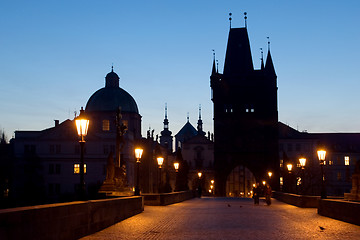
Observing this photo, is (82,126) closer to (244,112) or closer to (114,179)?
(114,179)

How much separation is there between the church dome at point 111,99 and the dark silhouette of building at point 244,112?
60.1ft

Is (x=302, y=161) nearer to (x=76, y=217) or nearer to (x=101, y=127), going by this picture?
(x=76, y=217)

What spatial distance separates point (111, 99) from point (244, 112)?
82.7 feet

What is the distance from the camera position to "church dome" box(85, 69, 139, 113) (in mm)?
101250

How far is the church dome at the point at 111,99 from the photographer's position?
101 metres

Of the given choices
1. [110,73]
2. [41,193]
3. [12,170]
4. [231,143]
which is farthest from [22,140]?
[231,143]

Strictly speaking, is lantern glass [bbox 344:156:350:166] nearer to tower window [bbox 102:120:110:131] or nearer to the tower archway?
the tower archway

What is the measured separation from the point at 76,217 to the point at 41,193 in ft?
231

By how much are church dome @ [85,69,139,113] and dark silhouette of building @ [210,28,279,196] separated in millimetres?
18333

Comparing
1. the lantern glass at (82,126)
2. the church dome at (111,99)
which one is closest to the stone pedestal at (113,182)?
the lantern glass at (82,126)

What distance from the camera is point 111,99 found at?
4001 inches

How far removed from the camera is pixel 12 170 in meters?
85.9

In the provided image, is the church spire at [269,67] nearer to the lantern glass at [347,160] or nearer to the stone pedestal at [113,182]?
the lantern glass at [347,160]

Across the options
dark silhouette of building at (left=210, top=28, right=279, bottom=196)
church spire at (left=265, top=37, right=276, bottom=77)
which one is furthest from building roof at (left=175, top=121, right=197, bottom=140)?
dark silhouette of building at (left=210, top=28, right=279, bottom=196)
